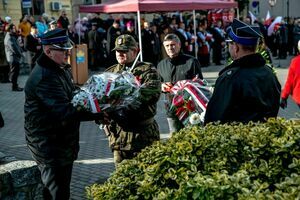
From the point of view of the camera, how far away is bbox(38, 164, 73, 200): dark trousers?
4645mm

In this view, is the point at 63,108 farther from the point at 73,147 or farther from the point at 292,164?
the point at 292,164

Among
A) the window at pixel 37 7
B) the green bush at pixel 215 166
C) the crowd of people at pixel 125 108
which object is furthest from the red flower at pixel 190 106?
the window at pixel 37 7

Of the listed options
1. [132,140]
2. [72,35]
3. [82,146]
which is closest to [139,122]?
[132,140]

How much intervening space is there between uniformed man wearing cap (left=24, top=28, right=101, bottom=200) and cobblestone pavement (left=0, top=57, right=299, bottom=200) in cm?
167

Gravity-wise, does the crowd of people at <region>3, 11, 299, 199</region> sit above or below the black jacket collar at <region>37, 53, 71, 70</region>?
below

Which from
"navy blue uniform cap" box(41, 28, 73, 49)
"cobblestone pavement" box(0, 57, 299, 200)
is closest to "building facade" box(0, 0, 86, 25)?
"cobblestone pavement" box(0, 57, 299, 200)

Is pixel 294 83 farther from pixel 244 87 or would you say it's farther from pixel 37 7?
pixel 37 7

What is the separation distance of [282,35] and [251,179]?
23.6 m

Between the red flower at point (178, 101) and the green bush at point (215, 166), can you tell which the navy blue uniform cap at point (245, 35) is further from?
the red flower at point (178, 101)

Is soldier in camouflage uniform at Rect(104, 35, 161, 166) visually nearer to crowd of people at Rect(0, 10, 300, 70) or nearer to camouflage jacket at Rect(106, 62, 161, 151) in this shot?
camouflage jacket at Rect(106, 62, 161, 151)

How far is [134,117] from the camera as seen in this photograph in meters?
5.21

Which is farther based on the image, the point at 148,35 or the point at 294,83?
the point at 148,35

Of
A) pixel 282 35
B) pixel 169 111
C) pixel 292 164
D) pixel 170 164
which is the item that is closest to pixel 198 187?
pixel 170 164

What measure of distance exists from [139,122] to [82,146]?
405cm
